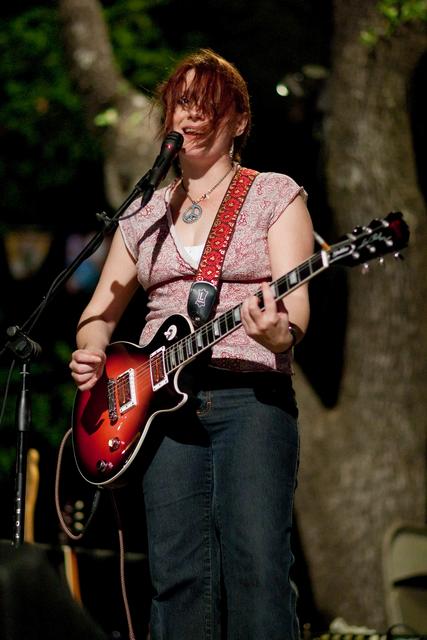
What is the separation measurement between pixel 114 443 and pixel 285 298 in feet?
2.37

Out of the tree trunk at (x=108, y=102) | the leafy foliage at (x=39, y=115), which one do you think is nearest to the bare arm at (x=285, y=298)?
the tree trunk at (x=108, y=102)

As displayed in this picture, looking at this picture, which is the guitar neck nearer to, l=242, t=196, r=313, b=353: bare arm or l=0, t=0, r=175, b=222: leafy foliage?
l=242, t=196, r=313, b=353: bare arm

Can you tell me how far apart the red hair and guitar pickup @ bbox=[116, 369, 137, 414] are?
808 millimetres

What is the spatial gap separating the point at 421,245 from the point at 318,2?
3.31 m

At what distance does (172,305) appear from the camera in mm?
3049

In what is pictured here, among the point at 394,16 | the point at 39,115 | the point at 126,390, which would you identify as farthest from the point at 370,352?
the point at 39,115

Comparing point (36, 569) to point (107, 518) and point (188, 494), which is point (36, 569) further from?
point (107, 518)

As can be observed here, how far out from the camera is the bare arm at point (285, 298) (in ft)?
8.57

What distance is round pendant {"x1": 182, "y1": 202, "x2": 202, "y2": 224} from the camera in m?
3.12

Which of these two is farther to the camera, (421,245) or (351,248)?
(421,245)

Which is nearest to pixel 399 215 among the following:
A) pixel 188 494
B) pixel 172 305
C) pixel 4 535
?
pixel 172 305

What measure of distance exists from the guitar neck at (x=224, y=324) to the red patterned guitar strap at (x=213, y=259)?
0.19 ft

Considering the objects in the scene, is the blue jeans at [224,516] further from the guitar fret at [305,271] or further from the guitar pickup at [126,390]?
the guitar fret at [305,271]

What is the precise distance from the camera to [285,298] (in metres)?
2.83
